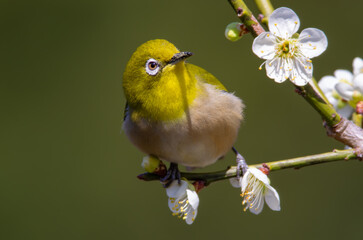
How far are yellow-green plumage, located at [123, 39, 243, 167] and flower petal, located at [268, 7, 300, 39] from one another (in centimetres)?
77

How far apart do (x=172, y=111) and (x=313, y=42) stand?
1.04 meters

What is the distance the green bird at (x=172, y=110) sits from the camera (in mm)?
2793

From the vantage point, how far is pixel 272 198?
7.25 feet

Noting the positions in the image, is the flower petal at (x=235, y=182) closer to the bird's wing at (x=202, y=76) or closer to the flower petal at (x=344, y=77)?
the flower petal at (x=344, y=77)

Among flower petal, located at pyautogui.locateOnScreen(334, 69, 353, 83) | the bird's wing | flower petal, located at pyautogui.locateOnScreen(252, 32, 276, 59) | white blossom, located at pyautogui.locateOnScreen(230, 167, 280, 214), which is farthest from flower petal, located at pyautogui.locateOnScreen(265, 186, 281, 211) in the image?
the bird's wing

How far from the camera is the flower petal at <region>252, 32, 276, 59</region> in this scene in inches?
78.0

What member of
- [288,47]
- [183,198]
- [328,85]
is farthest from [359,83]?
[183,198]

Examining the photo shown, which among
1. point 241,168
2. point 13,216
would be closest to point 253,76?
point 13,216

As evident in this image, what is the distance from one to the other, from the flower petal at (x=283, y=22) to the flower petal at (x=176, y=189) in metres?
0.80

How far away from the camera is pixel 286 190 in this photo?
19.9 ft

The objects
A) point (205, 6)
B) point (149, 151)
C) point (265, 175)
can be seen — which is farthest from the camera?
point (205, 6)

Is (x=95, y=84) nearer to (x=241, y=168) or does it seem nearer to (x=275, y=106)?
(x=275, y=106)

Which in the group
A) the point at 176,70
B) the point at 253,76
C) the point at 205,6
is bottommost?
the point at 176,70

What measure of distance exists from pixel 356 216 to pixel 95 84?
3.72 metres
